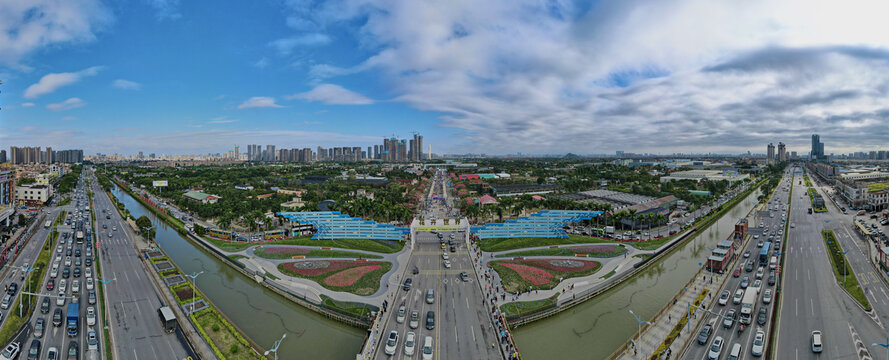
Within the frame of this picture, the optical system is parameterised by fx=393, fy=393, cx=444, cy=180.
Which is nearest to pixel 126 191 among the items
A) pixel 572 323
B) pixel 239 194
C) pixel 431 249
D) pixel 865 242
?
pixel 239 194

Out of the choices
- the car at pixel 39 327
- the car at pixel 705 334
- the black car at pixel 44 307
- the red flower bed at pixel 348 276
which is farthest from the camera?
the red flower bed at pixel 348 276

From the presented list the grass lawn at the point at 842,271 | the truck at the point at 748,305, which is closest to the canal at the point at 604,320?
the truck at the point at 748,305

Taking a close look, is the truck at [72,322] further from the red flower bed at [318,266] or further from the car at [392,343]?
the car at [392,343]

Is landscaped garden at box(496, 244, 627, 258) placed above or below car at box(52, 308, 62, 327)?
above

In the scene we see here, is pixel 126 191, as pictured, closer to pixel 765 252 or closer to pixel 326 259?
pixel 326 259

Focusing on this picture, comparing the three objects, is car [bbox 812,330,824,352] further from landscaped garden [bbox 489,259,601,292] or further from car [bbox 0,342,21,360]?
car [bbox 0,342,21,360]

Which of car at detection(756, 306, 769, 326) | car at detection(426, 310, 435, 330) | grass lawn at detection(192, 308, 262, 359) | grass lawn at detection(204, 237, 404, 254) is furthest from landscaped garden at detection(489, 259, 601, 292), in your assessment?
grass lawn at detection(192, 308, 262, 359)
